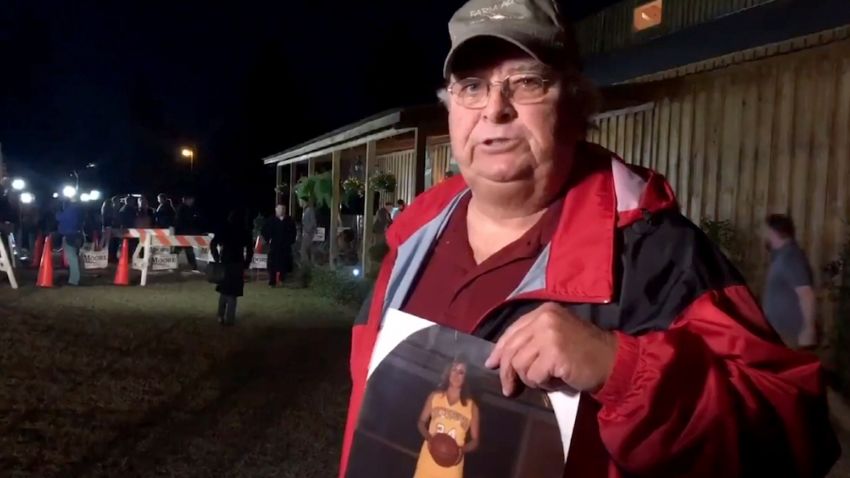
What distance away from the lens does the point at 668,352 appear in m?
1.19

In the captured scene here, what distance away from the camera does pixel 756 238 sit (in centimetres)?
835

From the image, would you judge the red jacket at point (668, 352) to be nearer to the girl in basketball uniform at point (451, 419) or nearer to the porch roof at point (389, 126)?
the girl in basketball uniform at point (451, 419)

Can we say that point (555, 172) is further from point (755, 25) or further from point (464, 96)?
point (755, 25)

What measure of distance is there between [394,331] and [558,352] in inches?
16.5

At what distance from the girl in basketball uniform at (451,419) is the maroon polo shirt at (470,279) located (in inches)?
6.9

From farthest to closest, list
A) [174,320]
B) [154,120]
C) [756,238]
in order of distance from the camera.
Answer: [154,120] < [174,320] < [756,238]

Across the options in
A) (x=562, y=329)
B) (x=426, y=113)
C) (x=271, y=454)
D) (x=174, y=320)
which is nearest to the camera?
(x=562, y=329)

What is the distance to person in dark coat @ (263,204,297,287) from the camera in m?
15.5

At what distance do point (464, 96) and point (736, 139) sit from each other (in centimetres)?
776

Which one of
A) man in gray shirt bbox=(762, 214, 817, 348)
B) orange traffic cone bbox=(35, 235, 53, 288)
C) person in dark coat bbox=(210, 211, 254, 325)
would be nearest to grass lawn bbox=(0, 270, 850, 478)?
person in dark coat bbox=(210, 211, 254, 325)

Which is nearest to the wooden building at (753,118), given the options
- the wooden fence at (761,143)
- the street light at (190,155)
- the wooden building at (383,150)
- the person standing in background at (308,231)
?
the wooden fence at (761,143)

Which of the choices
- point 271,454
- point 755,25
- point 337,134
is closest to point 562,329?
point 271,454

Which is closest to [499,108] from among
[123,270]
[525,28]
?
[525,28]

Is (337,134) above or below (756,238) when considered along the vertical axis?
above
